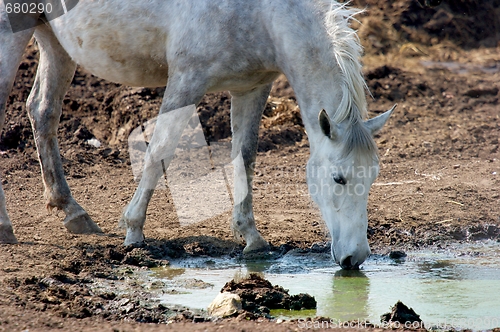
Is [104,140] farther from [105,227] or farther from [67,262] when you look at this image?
[67,262]

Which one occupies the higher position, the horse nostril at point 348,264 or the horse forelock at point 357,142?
the horse forelock at point 357,142

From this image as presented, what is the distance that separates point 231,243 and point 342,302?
151cm

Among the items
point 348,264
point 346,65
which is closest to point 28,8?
point 346,65

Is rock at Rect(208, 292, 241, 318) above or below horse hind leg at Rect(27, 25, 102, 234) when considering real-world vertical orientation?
below

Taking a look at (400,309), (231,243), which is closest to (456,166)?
(231,243)

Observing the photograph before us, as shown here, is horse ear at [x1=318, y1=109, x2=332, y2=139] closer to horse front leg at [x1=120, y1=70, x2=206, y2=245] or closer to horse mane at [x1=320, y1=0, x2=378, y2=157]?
horse mane at [x1=320, y1=0, x2=378, y2=157]

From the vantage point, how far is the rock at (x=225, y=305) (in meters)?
3.56

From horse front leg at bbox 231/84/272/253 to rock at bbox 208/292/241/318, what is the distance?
1.49 metres

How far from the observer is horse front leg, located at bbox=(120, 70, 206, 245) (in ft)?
15.3

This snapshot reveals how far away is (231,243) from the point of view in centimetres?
527

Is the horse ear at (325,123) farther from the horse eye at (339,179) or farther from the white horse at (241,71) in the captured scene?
the horse eye at (339,179)

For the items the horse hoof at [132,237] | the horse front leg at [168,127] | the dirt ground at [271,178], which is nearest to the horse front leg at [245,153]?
the dirt ground at [271,178]

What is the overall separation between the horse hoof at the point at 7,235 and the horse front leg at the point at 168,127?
0.82 metres

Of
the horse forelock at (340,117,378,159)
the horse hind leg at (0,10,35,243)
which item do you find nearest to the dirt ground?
the horse hind leg at (0,10,35,243)
